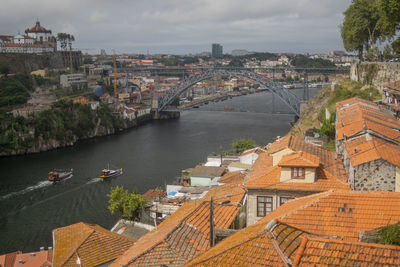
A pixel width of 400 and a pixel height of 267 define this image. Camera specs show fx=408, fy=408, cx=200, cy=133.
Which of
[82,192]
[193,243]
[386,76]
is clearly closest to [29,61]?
[82,192]

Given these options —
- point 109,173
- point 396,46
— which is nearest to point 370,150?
point 396,46

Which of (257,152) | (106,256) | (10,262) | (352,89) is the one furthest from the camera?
(352,89)

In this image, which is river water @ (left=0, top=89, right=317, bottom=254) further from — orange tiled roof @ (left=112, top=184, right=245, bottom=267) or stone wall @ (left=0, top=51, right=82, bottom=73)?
stone wall @ (left=0, top=51, right=82, bottom=73)

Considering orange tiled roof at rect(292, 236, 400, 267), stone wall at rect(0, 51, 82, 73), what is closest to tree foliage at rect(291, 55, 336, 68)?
stone wall at rect(0, 51, 82, 73)

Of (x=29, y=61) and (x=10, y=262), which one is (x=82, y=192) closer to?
(x=10, y=262)

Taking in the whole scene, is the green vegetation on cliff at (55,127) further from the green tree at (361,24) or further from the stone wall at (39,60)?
the green tree at (361,24)
